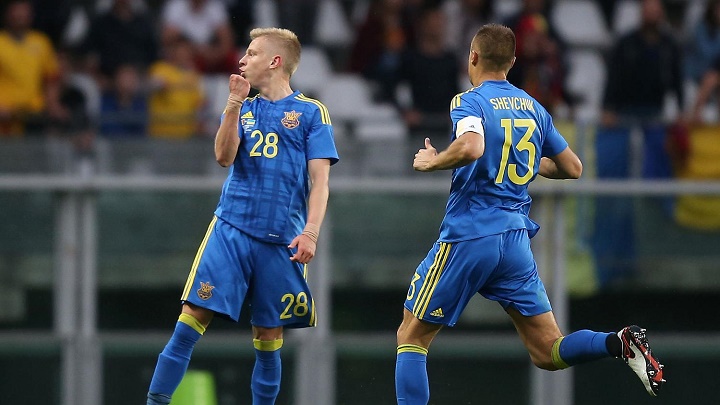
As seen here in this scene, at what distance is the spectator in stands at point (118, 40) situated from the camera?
38.1ft

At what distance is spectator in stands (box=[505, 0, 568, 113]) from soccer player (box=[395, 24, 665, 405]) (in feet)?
15.5

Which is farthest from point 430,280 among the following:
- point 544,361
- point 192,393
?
point 192,393

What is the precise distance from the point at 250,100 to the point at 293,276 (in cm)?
93

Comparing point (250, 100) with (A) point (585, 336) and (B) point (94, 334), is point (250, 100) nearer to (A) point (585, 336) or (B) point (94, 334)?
(A) point (585, 336)

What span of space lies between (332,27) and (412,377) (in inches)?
287

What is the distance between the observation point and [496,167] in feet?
20.4

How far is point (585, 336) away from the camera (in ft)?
20.9

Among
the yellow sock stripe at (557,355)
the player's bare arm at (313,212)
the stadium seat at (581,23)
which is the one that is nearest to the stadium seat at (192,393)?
the player's bare arm at (313,212)

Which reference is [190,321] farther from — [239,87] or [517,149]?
[517,149]

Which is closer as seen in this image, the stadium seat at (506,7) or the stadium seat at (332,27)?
the stadium seat at (506,7)

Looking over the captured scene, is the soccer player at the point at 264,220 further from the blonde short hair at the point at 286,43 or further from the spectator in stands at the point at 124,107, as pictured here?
the spectator in stands at the point at 124,107

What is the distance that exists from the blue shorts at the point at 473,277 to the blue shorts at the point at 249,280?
639mm

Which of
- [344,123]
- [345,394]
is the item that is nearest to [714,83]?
[344,123]

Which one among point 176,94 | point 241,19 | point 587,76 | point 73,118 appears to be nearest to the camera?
point 73,118
